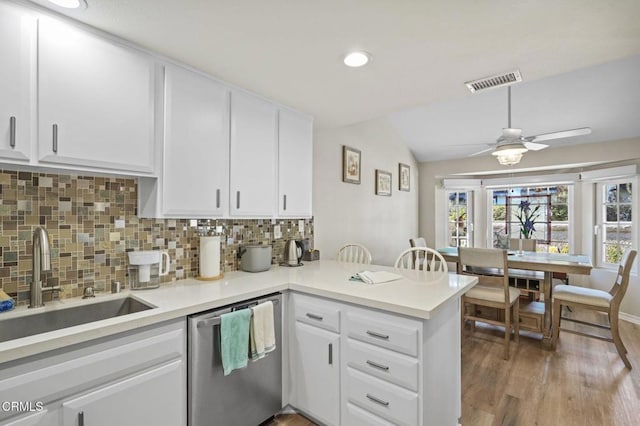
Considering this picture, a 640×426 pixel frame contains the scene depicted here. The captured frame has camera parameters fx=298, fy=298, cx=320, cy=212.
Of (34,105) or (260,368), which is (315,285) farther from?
(34,105)

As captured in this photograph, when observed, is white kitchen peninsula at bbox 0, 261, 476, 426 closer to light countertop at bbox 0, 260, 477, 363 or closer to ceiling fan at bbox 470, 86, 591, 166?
light countertop at bbox 0, 260, 477, 363

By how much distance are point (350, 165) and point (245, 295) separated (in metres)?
2.32

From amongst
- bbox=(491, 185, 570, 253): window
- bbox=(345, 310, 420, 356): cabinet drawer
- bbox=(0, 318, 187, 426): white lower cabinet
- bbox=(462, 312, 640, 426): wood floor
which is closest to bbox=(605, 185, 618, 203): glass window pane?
bbox=(491, 185, 570, 253): window

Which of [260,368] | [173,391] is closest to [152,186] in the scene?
[173,391]

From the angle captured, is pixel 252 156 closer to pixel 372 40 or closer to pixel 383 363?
pixel 372 40

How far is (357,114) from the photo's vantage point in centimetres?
272

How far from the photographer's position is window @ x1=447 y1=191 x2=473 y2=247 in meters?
5.54

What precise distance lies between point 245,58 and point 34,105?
1.02 meters

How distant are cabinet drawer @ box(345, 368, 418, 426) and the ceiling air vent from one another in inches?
76.6

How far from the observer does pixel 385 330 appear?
1509 millimetres

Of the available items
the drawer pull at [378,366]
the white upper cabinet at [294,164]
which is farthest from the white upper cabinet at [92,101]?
the drawer pull at [378,366]

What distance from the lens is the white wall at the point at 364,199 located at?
322 cm

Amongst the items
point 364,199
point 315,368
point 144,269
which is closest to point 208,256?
point 144,269

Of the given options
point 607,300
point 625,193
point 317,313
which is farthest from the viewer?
point 625,193
